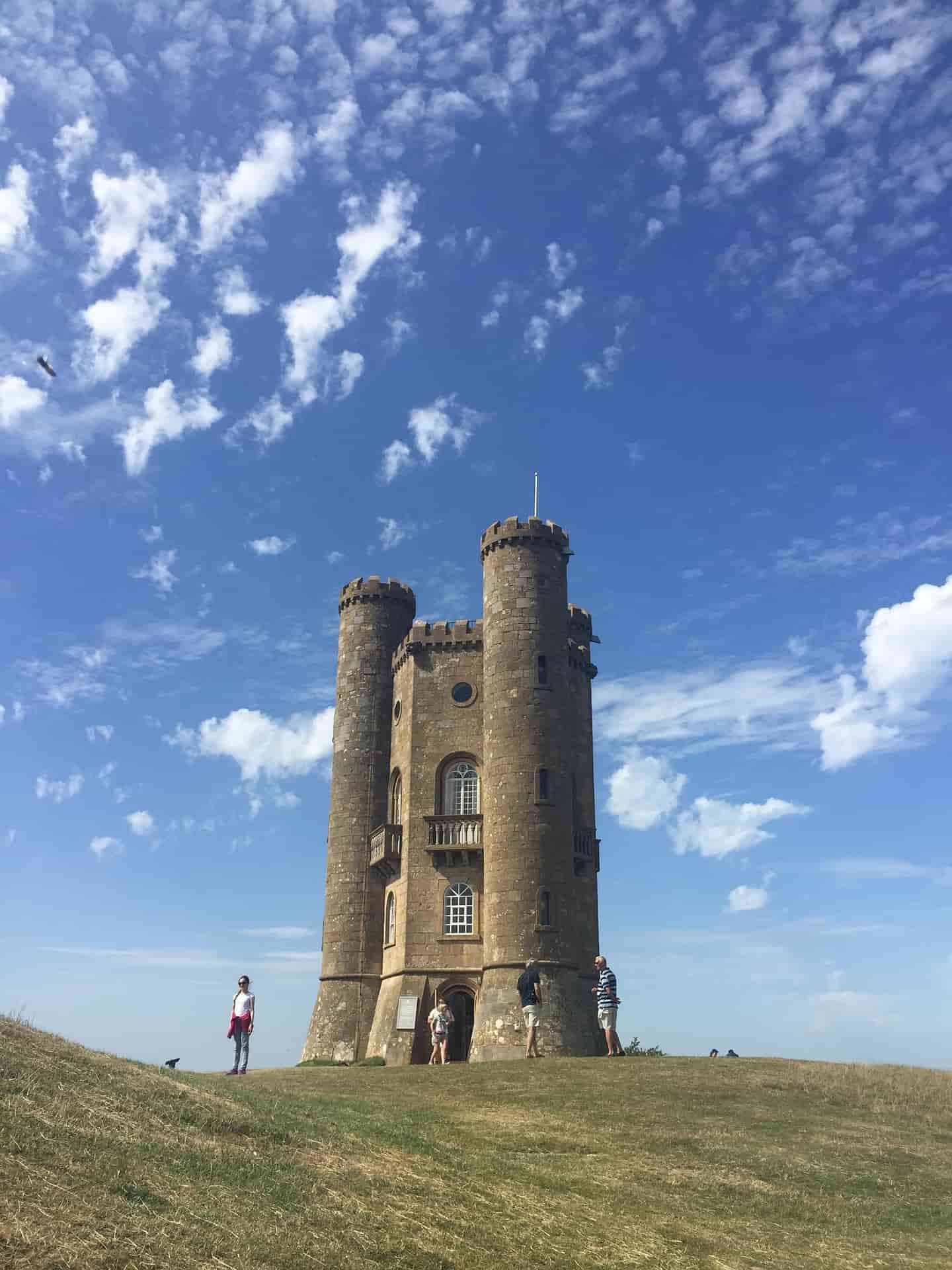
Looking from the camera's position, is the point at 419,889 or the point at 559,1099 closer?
the point at 559,1099

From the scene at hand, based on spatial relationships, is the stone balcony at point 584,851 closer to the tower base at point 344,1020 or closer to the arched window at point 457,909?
the arched window at point 457,909

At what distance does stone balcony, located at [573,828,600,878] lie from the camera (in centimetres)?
3725

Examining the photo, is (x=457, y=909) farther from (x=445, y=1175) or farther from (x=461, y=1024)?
(x=445, y=1175)

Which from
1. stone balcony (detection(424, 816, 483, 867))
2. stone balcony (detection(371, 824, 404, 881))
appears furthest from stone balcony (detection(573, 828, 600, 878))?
stone balcony (detection(371, 824, 404, 881))

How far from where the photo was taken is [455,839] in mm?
37375

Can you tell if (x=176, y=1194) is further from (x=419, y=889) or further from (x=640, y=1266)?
(x=419, y=889)

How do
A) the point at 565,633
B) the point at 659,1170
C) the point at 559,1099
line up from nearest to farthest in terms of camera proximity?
1. the point at 659,1170
2. the point at 559,1099
3. the point at 565,633

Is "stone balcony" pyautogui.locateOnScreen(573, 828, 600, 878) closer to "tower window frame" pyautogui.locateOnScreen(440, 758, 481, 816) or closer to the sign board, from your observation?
"tower window frame" pyautogui.locateOnScreen(440, 758, 481, 816)

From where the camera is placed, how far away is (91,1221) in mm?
8352

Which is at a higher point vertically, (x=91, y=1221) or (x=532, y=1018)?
(x=532, y=1018)

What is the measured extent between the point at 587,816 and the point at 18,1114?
29.5 m

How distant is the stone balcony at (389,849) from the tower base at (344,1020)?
4.24 m

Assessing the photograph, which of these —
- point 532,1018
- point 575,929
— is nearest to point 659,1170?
point 532,1018

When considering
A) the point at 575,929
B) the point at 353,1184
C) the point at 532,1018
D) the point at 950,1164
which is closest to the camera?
the point at 353,1184
